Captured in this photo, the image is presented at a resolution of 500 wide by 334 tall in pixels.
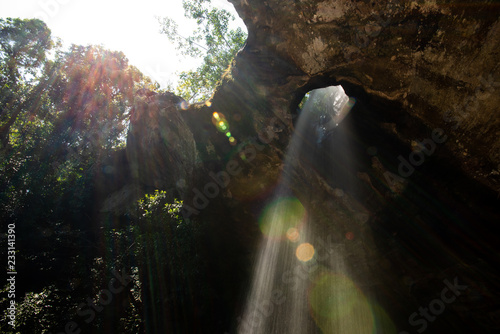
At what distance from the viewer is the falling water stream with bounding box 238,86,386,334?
6.51 m

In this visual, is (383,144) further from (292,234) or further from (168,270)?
(168,270)

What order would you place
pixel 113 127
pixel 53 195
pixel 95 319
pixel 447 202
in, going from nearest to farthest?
pixel 447 202 → pixel 95 319 → pixel 53 195 → pixel 113 127

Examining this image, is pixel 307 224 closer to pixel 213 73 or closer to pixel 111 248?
pixel 111 248

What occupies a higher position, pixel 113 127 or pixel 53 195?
pixel 113 127

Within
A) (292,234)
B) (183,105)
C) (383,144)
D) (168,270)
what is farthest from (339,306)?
(183,105)

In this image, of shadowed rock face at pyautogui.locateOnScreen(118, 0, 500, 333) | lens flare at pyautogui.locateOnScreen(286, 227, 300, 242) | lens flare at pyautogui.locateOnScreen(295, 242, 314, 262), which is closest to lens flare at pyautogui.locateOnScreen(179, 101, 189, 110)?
shadowed rock face at pyautogui.locateOnScreen(118, 0, 500, 333)

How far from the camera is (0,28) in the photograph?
47.8 ft

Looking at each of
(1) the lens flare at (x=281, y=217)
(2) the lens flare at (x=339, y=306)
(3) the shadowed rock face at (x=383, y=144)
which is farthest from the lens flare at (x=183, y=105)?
(2) the lens flare at (x=339, y=306)

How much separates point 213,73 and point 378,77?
13518mm

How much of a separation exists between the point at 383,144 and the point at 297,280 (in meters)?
5.15

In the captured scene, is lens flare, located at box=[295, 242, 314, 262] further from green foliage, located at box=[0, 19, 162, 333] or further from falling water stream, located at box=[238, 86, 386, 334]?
green foliage, located at box=[0, 19, 162, 333]

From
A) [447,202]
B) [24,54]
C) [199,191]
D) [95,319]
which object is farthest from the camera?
[24,54]

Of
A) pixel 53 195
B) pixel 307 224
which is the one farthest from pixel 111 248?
pixel 53 195

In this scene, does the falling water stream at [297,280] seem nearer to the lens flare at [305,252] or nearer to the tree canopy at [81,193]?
the lens flare at [305,252]
